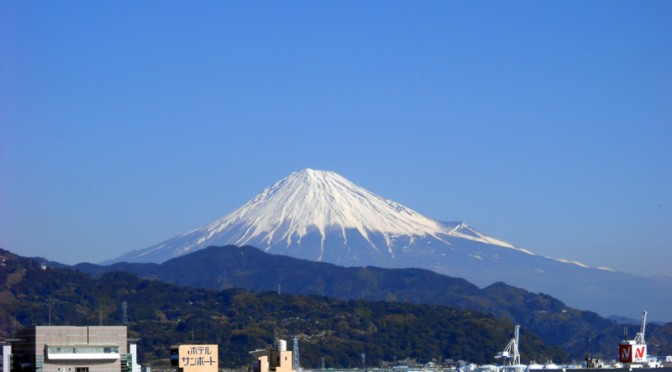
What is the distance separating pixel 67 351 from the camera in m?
71.2

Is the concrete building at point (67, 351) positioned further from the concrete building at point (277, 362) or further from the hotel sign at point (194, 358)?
the concrete building at point (277, 362)

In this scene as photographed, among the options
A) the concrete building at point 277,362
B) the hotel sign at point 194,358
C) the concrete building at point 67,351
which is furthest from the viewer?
the concrete building at point 277,362

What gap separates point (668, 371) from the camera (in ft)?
385

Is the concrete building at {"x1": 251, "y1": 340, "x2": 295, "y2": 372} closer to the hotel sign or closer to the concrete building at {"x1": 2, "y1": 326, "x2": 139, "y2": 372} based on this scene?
the hotel sign

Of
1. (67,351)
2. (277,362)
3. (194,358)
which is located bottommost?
(277,362)

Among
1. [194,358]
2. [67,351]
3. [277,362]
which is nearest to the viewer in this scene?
[67,351]

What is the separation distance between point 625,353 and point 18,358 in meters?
61.8

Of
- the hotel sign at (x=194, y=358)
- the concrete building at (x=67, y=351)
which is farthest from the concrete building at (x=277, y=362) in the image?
the concrete building at (x=67, y=351)

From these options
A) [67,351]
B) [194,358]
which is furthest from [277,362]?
[67,351]

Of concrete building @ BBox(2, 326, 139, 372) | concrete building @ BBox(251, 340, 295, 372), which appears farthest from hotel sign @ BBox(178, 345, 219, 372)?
concrete building @ BBox(2, 326, 139, 372)

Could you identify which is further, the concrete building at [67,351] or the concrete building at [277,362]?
the concrete building at [277,362]

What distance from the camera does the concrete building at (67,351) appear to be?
70938mm

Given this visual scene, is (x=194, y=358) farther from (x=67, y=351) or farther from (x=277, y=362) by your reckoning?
(x=67, y=351)

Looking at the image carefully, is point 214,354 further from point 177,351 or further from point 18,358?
point 18,358
